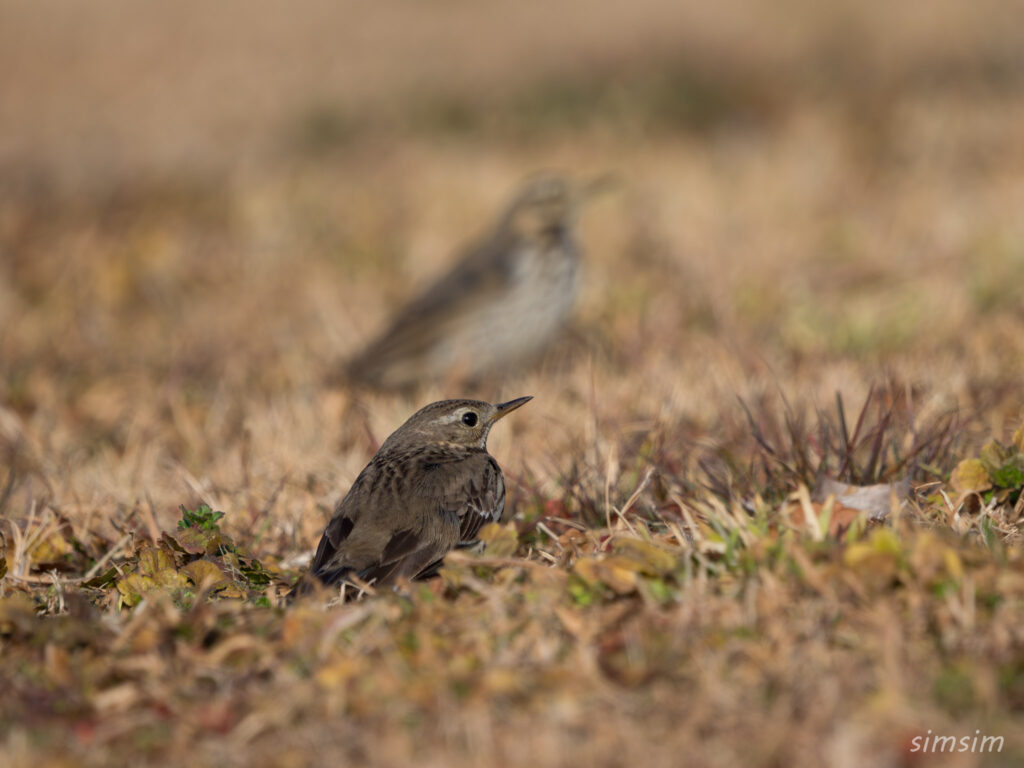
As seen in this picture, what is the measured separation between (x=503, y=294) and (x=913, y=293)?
7.86 feet

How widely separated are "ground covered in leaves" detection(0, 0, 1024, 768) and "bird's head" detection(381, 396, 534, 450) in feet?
1.04

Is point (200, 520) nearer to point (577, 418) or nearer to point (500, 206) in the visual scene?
point (577, 418)

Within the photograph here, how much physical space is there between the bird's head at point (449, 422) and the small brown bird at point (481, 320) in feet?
8.22

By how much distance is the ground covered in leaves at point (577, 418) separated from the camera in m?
2.81

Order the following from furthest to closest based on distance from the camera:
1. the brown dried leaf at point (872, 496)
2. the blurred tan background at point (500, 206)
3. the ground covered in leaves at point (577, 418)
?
the blurred tan background at point (500, 206) → the brown dried leaf at point (872, 496) → the ground covered in leaves at point (577, 418)

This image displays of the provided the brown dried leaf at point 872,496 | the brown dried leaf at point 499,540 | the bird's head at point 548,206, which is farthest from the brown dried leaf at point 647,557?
the bird's head at point 548,206

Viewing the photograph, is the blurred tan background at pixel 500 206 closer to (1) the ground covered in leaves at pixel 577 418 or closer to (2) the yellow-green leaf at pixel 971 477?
(1) the ground covered in leaves at pixel 577 418

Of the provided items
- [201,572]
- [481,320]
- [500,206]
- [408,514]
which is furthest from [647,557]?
[500,206]

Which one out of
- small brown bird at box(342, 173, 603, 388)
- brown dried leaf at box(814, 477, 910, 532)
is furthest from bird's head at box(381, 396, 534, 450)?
small brown bird at box(342, 173, 603, 388)

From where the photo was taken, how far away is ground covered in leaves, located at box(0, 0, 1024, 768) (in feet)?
9.21

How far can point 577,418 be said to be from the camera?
A: 5953 millimetres

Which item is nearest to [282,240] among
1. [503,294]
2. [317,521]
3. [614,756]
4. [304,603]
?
[503,294]

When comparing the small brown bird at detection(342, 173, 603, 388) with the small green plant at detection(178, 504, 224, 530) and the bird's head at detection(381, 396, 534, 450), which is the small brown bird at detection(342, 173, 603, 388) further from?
the small green plant at detection(178, 504, 224, 530)

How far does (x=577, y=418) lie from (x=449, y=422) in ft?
4.39
